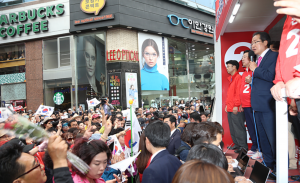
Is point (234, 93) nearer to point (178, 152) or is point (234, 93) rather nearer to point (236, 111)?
point (236, 111)

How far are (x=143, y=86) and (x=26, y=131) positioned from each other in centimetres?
1757

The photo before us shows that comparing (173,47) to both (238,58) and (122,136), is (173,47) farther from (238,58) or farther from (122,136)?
(122,136)

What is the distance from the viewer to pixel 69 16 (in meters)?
18.6

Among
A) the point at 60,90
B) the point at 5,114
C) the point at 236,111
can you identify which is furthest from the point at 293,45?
the point at 60,90

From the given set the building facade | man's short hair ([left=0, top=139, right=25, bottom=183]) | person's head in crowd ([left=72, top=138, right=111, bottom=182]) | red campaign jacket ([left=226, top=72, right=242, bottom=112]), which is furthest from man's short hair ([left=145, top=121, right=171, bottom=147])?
the building facade

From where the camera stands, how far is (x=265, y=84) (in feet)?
9.31

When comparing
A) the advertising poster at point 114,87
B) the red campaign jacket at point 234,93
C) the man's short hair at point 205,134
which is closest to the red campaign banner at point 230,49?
the red campaign jacket at point 234,93

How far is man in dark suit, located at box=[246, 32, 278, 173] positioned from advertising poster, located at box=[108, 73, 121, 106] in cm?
1513

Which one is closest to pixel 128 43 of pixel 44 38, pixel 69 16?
pixel 69 16

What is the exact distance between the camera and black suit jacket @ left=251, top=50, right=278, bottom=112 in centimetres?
272

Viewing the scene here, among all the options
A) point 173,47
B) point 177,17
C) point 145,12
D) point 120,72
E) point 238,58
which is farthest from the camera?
point 173,47

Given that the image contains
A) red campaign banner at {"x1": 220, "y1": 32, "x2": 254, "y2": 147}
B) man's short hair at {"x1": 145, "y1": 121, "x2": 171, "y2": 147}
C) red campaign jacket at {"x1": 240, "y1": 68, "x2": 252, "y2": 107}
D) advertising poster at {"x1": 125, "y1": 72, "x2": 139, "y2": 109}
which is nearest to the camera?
man's short hair at {"x1": 145, "y1": 121, "x2": 171, "y2": 147}

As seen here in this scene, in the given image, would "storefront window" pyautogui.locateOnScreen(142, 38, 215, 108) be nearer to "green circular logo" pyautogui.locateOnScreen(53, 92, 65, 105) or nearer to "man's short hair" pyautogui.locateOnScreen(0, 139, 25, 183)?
"green circular logo" pyautogui.locateOnScreen(53, 92, 65, 105)

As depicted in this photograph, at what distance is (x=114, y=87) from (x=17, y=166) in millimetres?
16233
